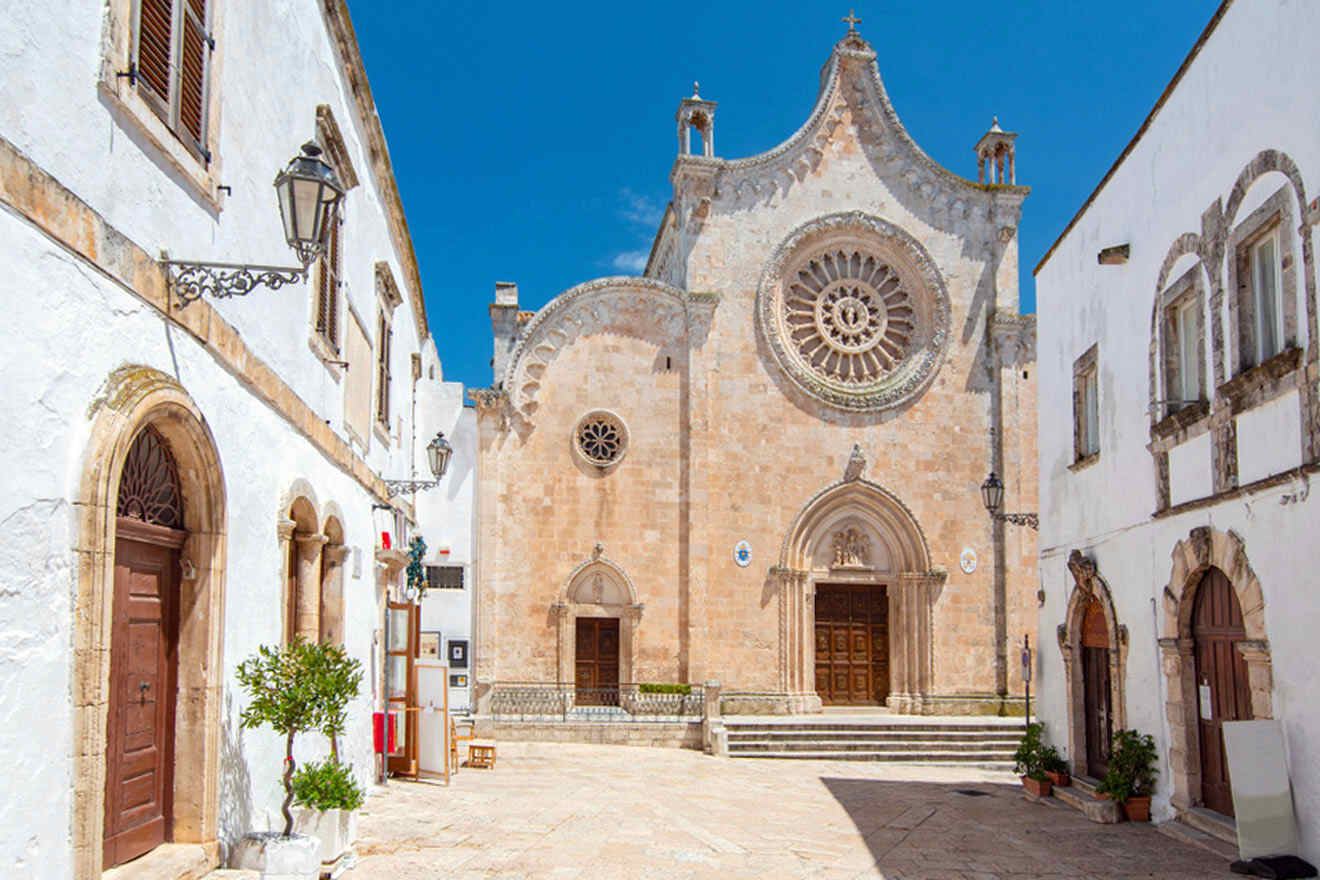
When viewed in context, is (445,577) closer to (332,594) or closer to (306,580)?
(332,594)

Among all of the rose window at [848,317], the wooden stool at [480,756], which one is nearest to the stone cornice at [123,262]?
the wooden stool at [480,756]

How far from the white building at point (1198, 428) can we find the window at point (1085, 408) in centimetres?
3

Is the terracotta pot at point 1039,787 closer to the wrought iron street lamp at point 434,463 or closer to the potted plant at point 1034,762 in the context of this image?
the potted plant at point 1034,762

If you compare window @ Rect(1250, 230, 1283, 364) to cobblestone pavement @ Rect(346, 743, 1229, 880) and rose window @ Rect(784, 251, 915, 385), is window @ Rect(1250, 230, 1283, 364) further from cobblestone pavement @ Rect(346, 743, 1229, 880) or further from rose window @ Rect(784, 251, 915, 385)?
rose window @ Rect(784, 251, 915, 385)

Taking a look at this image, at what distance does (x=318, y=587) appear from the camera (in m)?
10.4

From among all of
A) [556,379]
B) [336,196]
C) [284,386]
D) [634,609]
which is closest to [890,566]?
[634,609]

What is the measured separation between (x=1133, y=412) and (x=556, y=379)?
12.5m

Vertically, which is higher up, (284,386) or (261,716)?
(284,386)

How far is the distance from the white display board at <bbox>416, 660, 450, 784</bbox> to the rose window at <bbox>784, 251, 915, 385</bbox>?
1210 centimetres

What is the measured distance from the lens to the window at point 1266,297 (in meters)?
9.41

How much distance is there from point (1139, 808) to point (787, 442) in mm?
12357

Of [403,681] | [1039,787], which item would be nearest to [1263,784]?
[1039,787]

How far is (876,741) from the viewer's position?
2016 cm

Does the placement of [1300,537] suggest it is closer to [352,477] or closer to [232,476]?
[232,476]
